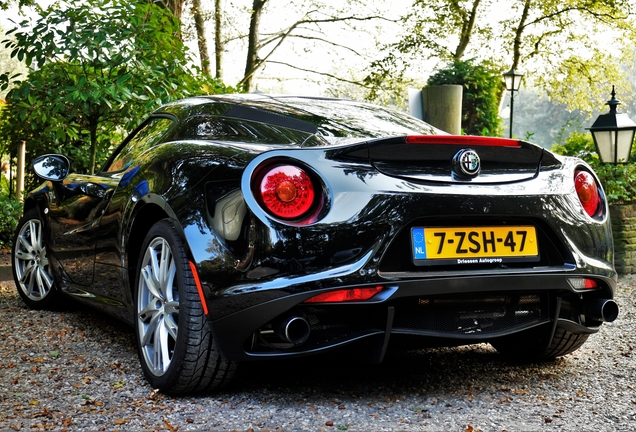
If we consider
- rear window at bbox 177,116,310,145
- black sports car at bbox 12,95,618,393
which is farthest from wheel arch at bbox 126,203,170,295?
rear window at bbox 177,116,310,145

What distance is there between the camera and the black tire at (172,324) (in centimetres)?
296

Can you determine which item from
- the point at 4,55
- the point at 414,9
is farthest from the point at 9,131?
the point at 4,55

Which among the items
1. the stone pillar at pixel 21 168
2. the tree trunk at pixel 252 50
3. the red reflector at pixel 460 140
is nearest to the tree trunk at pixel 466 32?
the tree trunk at pixel 252 50

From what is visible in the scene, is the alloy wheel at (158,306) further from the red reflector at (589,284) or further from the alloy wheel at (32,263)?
the alloy wheel at (32,263)

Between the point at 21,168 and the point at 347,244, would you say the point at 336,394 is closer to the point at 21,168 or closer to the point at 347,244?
the point at 347,244

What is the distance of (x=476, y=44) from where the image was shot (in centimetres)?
2839

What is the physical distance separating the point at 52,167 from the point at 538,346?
3.01m

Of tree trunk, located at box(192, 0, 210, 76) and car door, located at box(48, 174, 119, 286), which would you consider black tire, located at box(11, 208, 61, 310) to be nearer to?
car door, located at box(48, 174, 119, 286)

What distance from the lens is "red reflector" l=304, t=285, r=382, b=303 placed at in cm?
271

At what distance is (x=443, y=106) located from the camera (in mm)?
9438

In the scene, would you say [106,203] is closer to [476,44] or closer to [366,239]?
[366,239]

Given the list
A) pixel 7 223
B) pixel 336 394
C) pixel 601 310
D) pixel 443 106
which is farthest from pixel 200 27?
pixel 601 310

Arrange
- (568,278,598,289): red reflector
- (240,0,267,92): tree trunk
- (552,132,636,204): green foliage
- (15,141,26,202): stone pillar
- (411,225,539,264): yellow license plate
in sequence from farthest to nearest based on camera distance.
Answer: (240,0,267,92): tree trunk → (15,141,26,202): stone pillar → (552,132,636,204): green foliage → (568,278,598,289): red reflector → (411,225,539,264): yellow license plate

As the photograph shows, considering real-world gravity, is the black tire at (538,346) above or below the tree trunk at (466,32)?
below
